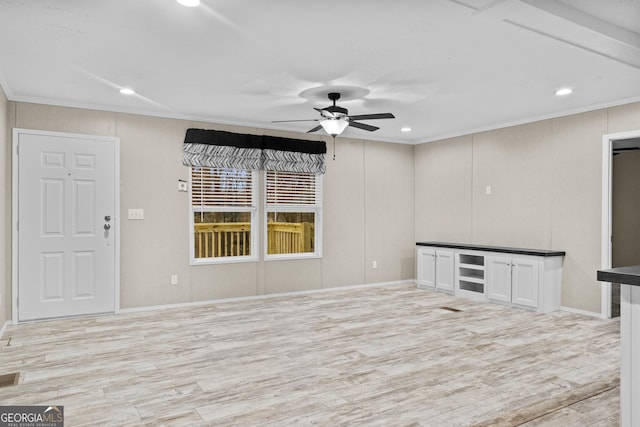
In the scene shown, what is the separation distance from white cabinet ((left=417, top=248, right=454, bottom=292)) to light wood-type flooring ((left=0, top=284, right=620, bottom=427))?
1128 mm

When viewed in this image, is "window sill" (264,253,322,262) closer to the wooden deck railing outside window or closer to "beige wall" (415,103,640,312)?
the wooden deck railing outside window

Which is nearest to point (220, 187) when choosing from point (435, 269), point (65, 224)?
point (65, 224)

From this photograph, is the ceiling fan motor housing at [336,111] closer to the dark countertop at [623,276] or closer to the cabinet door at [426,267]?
the dark countertop at [623,276]

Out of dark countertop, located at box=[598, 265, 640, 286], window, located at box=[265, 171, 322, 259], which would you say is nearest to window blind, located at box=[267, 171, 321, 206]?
window, located at box=[265, 171, 322, 259]

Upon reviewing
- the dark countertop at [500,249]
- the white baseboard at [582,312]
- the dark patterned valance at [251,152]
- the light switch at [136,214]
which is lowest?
the white baseboard at [582,312]

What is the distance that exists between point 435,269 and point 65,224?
16.6 ft

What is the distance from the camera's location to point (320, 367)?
347 cm

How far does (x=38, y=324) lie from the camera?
482 centimetres

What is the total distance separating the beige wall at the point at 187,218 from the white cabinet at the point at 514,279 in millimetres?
1971

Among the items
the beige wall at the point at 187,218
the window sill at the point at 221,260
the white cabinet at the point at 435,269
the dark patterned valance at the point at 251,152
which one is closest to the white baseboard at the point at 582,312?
the white cabinet at the point at 435,269

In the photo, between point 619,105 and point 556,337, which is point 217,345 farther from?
point 619,105

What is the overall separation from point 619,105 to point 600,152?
548 millimetres

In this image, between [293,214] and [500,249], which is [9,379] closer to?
[293,214]

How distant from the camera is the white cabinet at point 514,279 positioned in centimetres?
545
